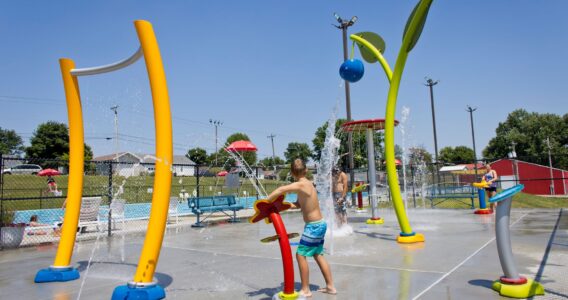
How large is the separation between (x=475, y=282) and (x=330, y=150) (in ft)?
17.4

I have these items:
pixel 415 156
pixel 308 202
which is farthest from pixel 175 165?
pixel 415 156

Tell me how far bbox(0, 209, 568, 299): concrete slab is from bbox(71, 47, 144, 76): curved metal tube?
307cm

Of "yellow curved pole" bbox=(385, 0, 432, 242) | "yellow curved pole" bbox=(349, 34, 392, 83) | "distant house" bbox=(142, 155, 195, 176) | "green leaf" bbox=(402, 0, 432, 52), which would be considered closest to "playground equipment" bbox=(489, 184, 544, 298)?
"yellow curved pole" bbox=(385, 0, 432, 242)

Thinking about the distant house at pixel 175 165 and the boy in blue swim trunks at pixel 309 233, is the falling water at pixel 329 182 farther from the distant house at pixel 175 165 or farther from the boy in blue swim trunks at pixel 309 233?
the boy in blue swim trunks at pixel 309 233

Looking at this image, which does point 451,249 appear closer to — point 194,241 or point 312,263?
point 312,263

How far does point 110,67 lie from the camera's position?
5.88m

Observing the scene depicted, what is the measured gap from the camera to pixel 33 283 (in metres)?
5.77

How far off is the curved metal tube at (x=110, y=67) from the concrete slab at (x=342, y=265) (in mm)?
3071

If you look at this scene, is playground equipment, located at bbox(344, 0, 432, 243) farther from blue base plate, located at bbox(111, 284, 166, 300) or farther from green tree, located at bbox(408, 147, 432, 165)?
green tree, located at bbox(408, 147, 432, 165)

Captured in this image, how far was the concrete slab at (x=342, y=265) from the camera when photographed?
15.8 feet

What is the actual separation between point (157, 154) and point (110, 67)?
1.97m

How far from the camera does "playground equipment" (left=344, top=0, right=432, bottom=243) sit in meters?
7.08

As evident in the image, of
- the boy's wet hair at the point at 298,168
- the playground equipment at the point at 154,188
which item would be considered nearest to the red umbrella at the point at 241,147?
the playground equipment at the point at 154,188

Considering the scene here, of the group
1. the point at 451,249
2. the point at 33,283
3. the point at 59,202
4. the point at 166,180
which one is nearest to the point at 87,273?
the point at 33,283
